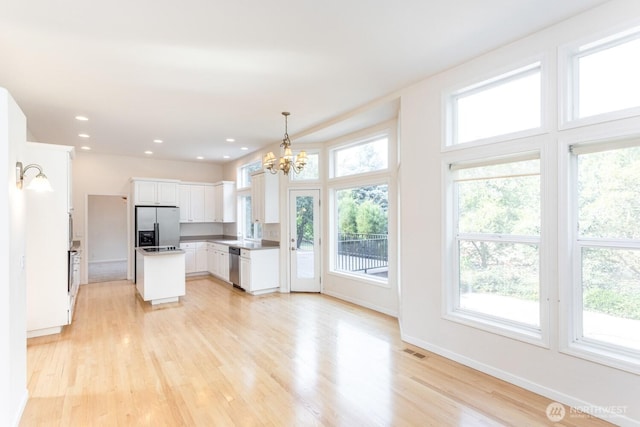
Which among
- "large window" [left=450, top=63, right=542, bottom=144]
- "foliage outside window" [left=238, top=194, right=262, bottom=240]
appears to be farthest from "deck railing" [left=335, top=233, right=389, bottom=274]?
"foliage outside window" [left=238, top=194, right=262, bottom=240]

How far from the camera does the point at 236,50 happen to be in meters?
2.90

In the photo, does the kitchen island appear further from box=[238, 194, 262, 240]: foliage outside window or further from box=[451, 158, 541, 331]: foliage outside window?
box=[451, 158, 541, 331]: foliage outside window

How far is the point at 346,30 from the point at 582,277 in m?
2.73

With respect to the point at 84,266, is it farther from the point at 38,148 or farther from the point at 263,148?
the point at 263,148

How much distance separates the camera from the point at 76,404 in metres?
2.53

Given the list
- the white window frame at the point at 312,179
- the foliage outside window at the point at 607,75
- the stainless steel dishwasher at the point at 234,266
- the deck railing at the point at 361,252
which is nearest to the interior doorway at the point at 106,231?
the stainless steel dishwasher at the point at 234,266

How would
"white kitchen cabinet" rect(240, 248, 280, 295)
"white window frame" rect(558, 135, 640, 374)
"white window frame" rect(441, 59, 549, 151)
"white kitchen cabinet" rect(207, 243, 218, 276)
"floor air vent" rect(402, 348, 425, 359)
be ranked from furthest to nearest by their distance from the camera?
1. "white kitchen cabinet" rect(207, 243, 218, 276)
2. "white kitchen cabinet" rect(240, 248, 280, 295)
3. "floor air vent" rect(402, 348, 425, 359)
4. "white window frame" rect(441, 59, 549, 151)
5. "white window frame" rect(558, 135, 640, 374)

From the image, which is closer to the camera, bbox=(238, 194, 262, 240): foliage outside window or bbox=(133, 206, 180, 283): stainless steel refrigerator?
bbox=(133, 206, 180, 283): stainless steel refrigerator

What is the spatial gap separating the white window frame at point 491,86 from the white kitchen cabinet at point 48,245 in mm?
4747

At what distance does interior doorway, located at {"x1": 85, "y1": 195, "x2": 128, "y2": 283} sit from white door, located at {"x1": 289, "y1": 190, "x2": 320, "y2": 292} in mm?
6606

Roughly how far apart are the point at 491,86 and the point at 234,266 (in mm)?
5490

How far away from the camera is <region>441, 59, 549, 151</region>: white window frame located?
2639mm

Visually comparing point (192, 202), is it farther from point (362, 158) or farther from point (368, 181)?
point (368, 181)

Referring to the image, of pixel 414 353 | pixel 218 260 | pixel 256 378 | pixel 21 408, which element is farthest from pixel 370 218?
pixel 21 408
